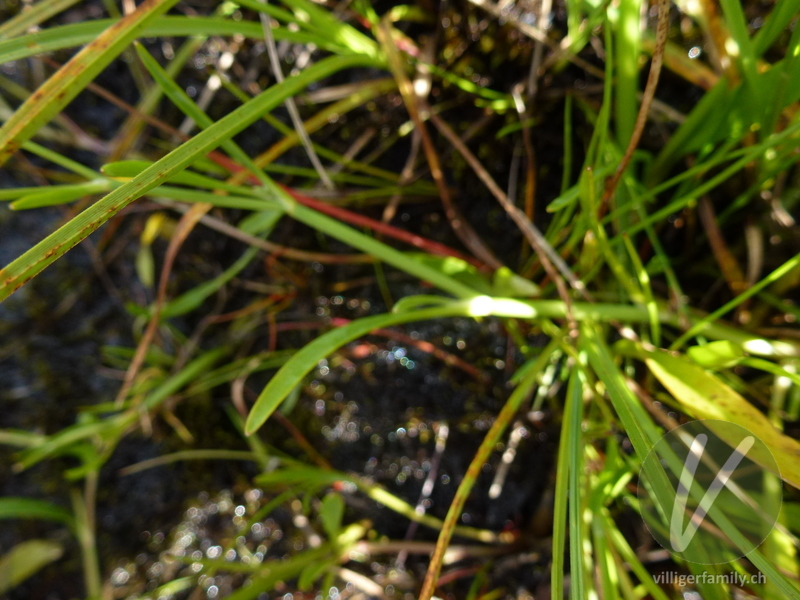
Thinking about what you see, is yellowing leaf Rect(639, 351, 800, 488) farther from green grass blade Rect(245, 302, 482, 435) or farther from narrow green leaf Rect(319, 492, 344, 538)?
narrow green leaf Rect(319, 492, 344, 538)

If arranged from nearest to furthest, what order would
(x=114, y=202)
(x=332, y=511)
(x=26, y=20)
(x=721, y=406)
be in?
(x=114, y=202) < (x=721, y=406) < (x=26, y=20) < (x=332, y=511)

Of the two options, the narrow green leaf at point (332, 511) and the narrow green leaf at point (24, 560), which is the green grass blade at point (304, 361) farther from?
the narrow green leaf at point (24, 560)

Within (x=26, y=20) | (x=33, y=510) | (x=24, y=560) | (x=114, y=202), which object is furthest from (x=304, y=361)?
(x=24, y=560)

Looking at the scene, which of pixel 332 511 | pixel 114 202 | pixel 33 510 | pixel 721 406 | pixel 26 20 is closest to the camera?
pixel 114 202

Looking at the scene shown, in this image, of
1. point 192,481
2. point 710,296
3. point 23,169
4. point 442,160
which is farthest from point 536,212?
point 23,169

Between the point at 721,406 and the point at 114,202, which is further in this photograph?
the point at 721,406

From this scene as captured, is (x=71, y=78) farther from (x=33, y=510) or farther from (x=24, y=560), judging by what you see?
(x=24, y=560)

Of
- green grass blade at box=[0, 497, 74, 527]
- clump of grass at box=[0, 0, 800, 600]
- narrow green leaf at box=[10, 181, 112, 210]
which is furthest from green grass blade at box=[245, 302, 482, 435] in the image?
green grass blade at box=[0, 497, 74, 527]

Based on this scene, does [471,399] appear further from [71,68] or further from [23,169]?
[23,169]
